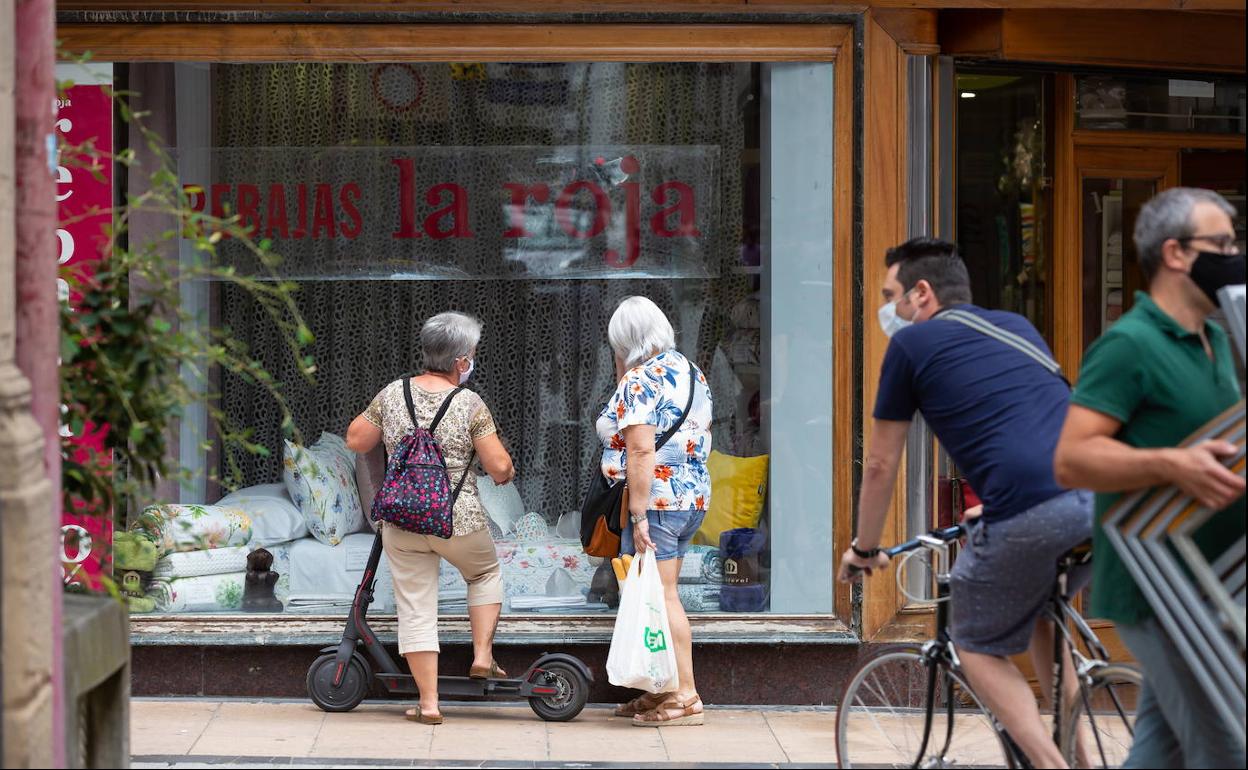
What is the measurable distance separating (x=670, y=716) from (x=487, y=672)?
0.75m

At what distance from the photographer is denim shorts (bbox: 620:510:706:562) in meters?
6.70

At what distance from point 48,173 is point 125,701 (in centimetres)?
133

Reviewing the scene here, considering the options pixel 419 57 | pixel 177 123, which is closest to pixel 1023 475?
pixel 419 57

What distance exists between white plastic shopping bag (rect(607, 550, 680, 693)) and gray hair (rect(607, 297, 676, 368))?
783 mm

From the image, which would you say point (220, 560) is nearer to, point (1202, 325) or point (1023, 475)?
point (1023, 475)

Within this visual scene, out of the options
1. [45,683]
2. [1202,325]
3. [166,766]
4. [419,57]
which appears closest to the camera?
[45,683]

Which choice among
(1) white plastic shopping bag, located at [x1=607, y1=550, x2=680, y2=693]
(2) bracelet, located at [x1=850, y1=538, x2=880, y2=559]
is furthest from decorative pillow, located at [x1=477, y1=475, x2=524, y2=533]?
→ (2) bracelet, located at [x1=850, y1=538, x2=880, y2=559]

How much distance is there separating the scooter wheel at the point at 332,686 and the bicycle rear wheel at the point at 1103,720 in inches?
125

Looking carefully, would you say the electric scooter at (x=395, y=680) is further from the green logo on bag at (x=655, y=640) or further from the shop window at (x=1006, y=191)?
the shop window at (x=1006, y=191)

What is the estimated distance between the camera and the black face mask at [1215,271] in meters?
3.81

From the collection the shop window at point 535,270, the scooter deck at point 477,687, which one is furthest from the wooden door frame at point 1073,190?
the scooter deck at point 477,687

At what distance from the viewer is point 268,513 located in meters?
7.60

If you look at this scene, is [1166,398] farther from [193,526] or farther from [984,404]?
[193,526]

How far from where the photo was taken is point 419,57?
23.6 ft
